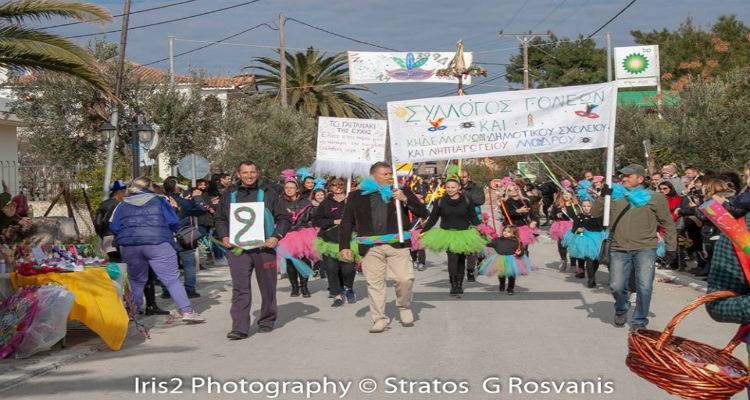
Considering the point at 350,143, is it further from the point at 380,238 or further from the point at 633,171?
the point at 633,171

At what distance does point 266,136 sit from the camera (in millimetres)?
37156

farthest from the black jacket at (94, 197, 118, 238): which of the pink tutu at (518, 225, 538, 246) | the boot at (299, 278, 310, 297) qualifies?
the pink tutu at (518, 225, 538, 246)

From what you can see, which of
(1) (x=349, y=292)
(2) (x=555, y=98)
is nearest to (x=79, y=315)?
(1) (x=349, y=292)

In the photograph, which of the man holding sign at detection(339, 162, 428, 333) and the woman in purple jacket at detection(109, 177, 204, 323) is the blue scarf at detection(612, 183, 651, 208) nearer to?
the man holding sign at detection(339, 162, 428, 333)

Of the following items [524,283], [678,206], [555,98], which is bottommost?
[524,283]

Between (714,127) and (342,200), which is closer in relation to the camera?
(342,200)

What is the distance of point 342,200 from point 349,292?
4.65 ft

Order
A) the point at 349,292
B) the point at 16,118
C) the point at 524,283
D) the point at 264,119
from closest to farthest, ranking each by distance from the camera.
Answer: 1. the point at 349,292
2. the point at 524,283
3. the point at 16,118
4. the point at 264,119

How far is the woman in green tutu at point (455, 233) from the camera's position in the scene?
44.0 feet

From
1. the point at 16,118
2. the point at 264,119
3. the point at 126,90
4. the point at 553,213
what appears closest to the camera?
the point at 553,213

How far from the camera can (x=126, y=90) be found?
29672mm

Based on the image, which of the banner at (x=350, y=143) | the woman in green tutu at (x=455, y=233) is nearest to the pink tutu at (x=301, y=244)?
the woman in green tutu at (x=455, y=233)

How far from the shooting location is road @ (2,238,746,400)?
25.0ft

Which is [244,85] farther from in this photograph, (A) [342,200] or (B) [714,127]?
(A) [342,200]
